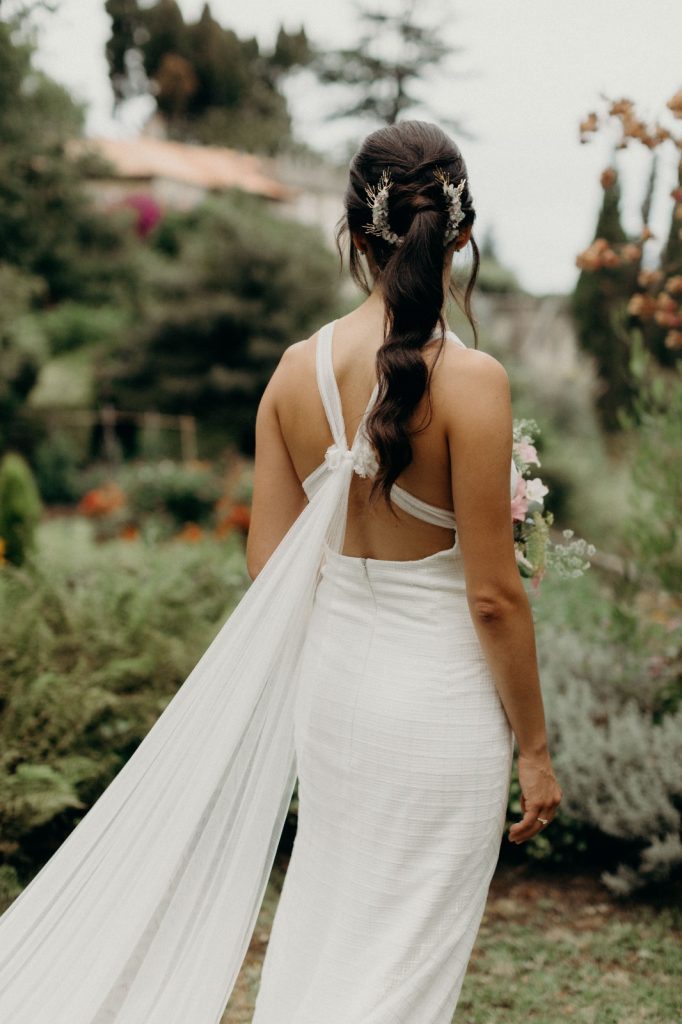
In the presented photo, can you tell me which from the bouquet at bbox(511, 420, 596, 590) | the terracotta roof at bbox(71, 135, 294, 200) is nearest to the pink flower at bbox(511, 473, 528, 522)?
the bouquet at bbox(511, 420, 596, 590)

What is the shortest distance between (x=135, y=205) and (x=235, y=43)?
24.8 m

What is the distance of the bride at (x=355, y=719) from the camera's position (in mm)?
1912

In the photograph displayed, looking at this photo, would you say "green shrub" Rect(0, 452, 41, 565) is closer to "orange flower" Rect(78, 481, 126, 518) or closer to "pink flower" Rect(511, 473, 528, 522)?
"orange flower" Rect(78, 481, 126, 518)

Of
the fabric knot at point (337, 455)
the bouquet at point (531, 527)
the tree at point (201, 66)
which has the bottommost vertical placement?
the bouquet at point (531, 527)

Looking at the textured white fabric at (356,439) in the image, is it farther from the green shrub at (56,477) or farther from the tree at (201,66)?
the tree at (201,66)

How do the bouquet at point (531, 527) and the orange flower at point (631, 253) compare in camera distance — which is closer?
the bouquet at point (531, 527)

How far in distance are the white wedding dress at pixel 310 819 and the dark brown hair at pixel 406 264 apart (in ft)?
0.34

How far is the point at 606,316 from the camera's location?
63.5 ft

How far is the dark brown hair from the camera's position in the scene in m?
1.86

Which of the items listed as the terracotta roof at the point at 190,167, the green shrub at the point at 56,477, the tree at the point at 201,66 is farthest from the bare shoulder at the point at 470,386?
the tree at the point at 201,66

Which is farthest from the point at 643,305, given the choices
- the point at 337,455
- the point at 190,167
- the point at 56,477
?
the point at 190,167

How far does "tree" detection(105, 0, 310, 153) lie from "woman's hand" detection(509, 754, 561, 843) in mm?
46413

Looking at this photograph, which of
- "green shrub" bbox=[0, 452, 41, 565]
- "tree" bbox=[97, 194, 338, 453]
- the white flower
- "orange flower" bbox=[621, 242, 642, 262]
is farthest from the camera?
"tree" bbox=[97, 194, 338, 453]

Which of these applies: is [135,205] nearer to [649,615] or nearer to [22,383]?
[22,383]
